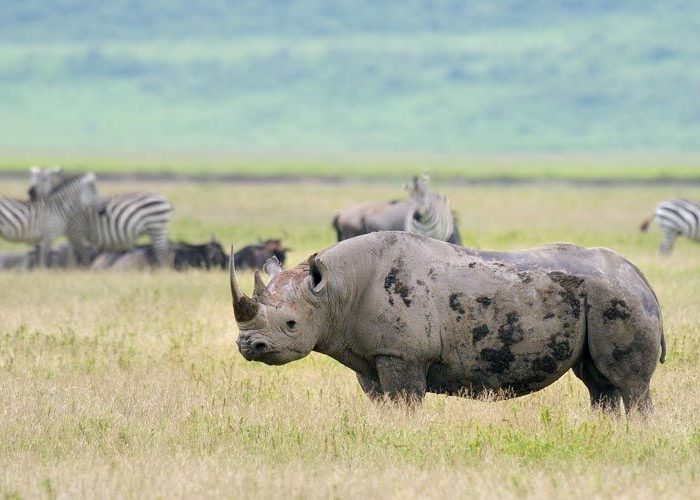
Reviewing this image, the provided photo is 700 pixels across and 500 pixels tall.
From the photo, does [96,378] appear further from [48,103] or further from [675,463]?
[48,103]

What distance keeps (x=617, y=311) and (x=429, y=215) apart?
12.2 meters

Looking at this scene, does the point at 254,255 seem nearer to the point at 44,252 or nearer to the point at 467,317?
the point at 44,252

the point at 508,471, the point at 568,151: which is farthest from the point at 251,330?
the point at 568,151

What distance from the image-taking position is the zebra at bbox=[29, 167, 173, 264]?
2638 centimetres

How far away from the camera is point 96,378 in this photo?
1325cm

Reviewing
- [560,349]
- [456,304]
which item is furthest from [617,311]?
[456,304]

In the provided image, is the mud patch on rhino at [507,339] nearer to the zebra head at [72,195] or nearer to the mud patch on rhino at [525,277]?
the mud patch on rhino at [525,277]

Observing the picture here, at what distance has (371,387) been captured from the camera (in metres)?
11.3

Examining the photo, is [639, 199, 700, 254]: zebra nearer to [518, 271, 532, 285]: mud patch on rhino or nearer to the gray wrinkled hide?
the gray wrinkled hide

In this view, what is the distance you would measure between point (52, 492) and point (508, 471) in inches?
108

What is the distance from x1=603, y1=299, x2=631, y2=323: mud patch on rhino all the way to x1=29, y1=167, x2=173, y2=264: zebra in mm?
16245

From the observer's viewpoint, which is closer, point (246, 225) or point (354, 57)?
point (246, 225)

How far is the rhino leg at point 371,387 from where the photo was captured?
1126 centimetres

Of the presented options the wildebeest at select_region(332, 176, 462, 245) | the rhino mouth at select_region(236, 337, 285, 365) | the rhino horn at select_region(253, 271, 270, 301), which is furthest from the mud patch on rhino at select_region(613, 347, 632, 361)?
the wildebeest at select_region(332, 176, 462, 245)
